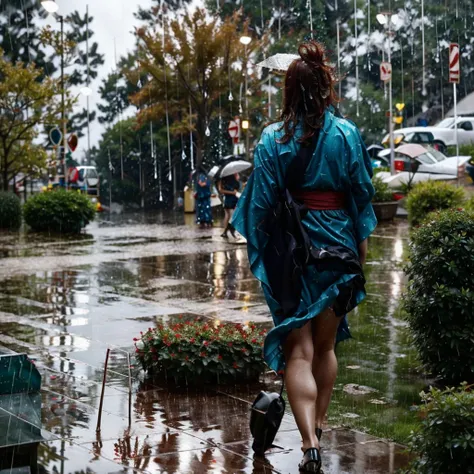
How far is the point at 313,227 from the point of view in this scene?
17.0 ft

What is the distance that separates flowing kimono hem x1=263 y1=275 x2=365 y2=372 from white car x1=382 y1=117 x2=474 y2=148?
3328cm

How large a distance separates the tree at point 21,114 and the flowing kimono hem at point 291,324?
24133 mm

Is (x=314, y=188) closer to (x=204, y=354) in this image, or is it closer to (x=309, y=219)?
(x=309, y=219)

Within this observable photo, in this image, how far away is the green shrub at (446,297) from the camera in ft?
21.4

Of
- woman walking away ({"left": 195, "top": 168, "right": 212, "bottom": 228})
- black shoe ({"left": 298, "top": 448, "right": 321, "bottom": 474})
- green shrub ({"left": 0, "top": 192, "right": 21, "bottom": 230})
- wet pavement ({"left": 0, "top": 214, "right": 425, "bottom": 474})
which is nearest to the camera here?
black shoe ({"left": 298, "top": 448, "right": 321, "bottom": 474})

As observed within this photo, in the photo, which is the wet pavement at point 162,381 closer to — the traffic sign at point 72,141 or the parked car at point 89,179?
the traffic sign at point 72,141

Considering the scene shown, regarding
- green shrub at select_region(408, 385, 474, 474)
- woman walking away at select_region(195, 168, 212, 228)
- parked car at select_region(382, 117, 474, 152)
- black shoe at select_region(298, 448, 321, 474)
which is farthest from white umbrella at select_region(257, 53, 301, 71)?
parked car at select_region(382, 117, 474, 152)

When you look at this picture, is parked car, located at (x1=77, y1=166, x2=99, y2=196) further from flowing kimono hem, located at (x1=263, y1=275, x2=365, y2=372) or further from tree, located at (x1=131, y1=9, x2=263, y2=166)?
flowing kimono hem, located at (x1=263, y1=275, x2=365, y2=372)

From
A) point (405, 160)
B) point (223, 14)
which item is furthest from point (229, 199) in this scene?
point (223, 14)

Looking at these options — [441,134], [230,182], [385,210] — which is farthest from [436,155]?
[230,182]

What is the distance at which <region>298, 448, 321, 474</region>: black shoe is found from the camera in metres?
4.87

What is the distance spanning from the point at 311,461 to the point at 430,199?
15705 mm

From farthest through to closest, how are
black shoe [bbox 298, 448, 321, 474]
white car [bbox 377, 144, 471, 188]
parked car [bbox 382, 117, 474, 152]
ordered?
parked car [bbox 382, 117, 474, 152], white car [bbox 377, 144, 471, 188], black shoe [bbox 298, 448, 321, 474]

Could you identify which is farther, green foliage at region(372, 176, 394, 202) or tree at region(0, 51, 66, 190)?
tree at region(0, 51, 66, 190)
